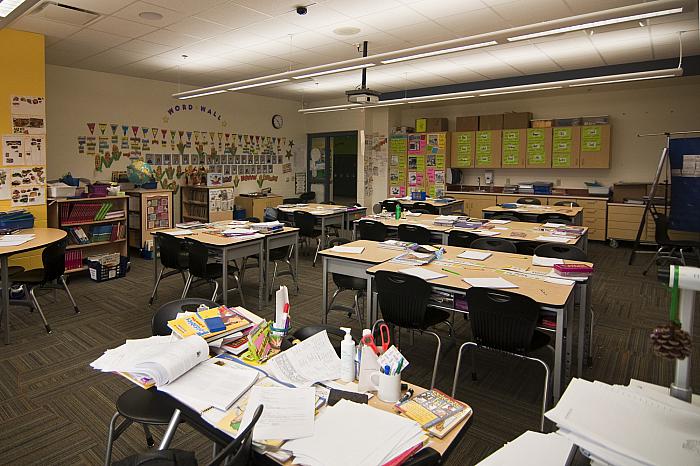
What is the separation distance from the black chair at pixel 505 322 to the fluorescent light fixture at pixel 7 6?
376cm

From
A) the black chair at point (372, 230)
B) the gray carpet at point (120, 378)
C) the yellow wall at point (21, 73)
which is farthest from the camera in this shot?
the black chair at point (372, 230)

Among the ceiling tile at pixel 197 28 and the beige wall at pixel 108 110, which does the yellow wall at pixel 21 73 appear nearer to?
the ceiling tile at pixel 197 28

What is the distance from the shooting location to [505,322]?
8.79 ft

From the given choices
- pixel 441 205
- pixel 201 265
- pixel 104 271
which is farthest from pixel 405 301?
pixel 441 205

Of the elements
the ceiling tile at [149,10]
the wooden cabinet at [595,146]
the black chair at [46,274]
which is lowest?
the black chair at [46,274]

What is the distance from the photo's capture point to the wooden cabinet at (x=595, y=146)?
864 cm

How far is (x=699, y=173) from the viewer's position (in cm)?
690

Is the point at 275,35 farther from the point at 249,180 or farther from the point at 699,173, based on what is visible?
the point at 699,173

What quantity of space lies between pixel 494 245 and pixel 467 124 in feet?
21.3

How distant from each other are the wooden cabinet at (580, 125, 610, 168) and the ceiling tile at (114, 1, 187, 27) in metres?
7.44

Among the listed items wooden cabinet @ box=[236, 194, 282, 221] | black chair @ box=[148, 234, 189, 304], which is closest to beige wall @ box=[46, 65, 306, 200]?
wooden cabinet @ box=[236, 194, 282, 221]

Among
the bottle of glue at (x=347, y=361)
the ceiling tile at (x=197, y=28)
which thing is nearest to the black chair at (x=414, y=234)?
the ceiling tile at (x=197, y=28)

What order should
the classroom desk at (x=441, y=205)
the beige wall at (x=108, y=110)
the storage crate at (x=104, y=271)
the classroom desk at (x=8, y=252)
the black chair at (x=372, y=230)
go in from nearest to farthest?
the classroom desk at (x=8, y=252) → the black chair at (x=372, y=230) → the storage crate at (x=104, y=271) → the beige wall at (x=108, y=110) → the classroom desk at (x=441, y=205)

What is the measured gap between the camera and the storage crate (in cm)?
A: 598
